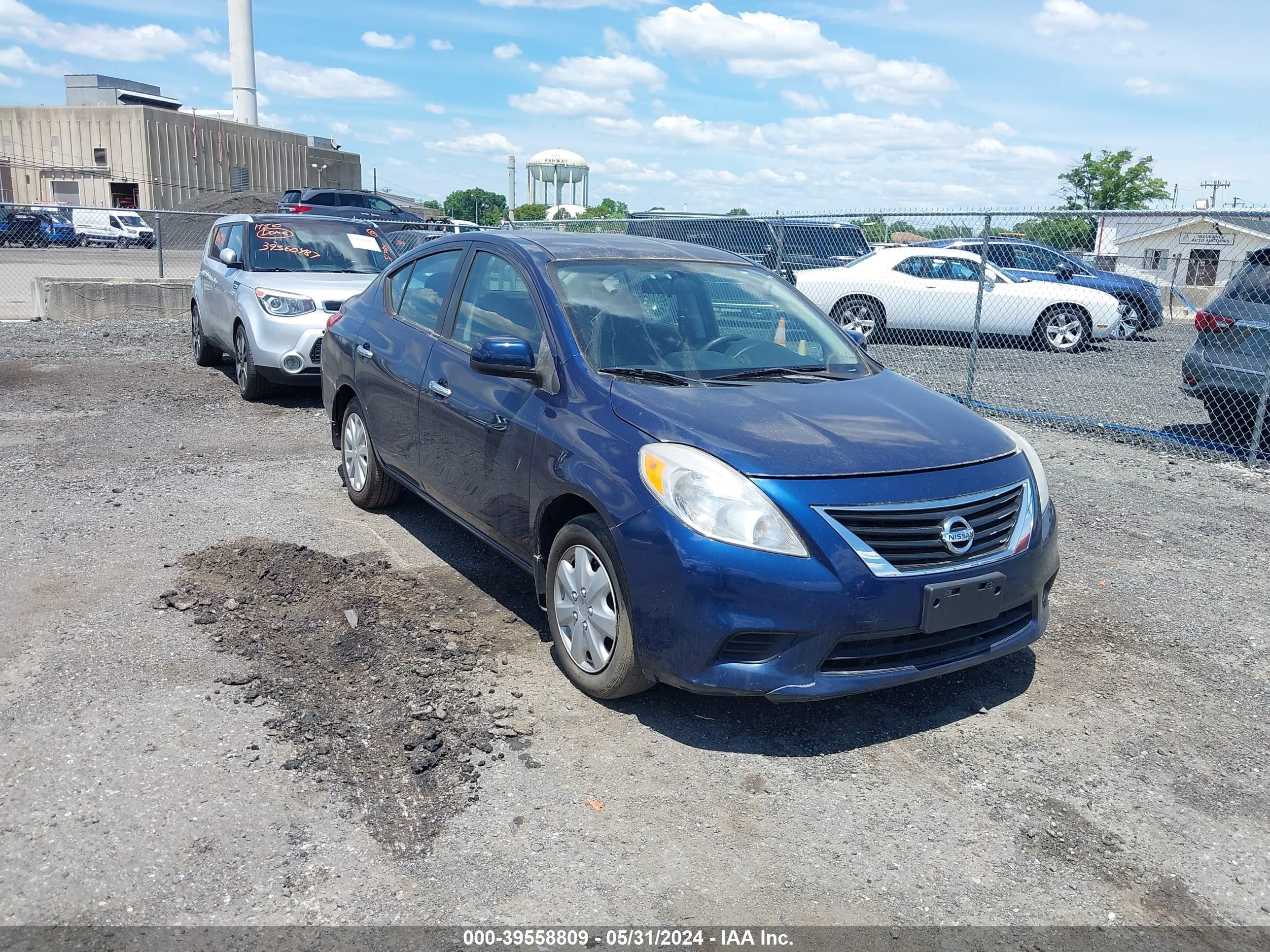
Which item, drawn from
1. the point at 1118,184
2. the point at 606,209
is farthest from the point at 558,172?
the point at 1118,184

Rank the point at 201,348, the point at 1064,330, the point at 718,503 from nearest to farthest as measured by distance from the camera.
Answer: the point at 718,503 → the point at 201,348 → the point at 1064,330

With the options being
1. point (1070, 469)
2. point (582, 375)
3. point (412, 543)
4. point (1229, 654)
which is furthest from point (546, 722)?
point (1070, 469)

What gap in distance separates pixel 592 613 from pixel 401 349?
7.58 ft

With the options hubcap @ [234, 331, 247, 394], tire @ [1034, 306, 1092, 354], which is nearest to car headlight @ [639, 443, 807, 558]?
hubcap @ [234, 331, 247, 394]

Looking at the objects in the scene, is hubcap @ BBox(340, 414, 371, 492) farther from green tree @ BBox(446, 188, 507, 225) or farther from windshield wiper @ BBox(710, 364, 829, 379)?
green tree @ BBox(446, 188, 507, 225)

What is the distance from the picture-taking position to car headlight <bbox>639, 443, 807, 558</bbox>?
11.3 ft

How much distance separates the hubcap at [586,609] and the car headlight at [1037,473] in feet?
5.74

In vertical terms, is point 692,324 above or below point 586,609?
above

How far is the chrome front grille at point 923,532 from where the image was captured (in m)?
3.48

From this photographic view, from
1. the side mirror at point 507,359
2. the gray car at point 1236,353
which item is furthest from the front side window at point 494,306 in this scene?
the gray car at point 1236,353

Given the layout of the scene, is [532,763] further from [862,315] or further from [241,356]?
[862,315]

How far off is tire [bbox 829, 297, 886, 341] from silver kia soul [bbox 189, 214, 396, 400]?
6.93 m

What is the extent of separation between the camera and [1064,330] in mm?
14875

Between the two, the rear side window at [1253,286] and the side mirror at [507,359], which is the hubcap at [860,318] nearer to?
the rear side window at [1253,286]
